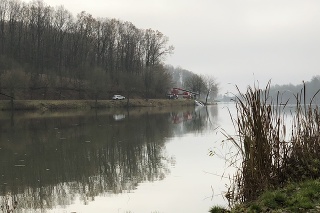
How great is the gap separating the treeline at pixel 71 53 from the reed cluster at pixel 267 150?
185ft

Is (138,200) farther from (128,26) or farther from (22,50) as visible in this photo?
(128,26)

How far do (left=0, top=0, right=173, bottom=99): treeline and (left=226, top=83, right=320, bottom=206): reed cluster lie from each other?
56.4 m

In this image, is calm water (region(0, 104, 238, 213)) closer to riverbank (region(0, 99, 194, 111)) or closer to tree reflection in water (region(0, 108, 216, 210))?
tree reflection in water (region(0, 108, 216, 210))

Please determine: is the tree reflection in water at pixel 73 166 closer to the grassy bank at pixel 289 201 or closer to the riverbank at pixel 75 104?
the grassy bank at pixel 289 201

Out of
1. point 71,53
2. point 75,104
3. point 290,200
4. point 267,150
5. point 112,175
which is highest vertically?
point 71,53

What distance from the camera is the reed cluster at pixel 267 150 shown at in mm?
7238

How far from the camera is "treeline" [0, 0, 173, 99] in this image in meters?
66.0

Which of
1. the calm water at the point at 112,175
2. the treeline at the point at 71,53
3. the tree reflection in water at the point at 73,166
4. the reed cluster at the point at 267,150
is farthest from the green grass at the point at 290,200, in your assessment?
the treeline at the point at 71,53

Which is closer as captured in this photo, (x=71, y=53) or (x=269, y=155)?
(x=269, y=155)

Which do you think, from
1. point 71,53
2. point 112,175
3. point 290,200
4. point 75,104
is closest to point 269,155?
point 290,200

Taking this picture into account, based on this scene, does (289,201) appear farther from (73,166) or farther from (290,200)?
(73,166)

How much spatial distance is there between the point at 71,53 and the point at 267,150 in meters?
77.3

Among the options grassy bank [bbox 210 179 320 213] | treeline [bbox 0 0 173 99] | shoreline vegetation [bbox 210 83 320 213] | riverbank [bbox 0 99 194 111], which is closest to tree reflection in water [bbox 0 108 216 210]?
shoreline vegetation [bbox 210 83 320 213]

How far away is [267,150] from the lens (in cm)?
728
